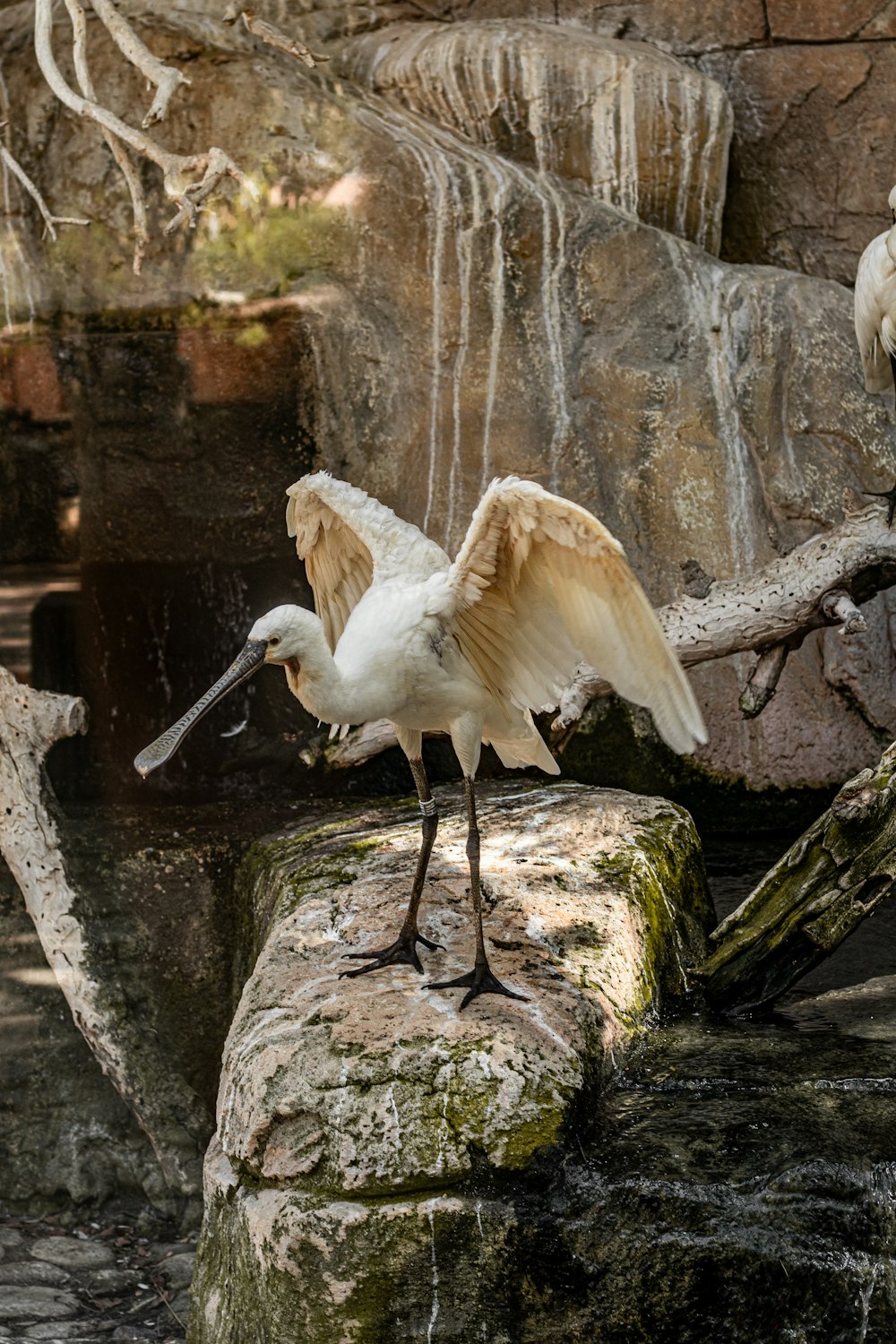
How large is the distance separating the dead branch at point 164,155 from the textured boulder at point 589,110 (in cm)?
217

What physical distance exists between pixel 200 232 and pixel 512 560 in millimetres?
3552

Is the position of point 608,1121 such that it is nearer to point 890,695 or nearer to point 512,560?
point 512,560

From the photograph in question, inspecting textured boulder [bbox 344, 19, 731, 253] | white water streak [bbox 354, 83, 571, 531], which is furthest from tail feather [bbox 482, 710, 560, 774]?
textured boulder [bbox 344, 19, 731, 253]

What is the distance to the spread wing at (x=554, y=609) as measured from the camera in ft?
10.8

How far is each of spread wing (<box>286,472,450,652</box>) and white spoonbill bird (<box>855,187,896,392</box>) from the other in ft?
7.04

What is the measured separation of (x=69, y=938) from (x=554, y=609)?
98.3 inches

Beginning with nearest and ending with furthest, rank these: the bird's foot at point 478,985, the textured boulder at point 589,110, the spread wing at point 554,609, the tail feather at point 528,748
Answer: the spread wing at point 554,609 → the bird's foot at point 478,985 → the tail feather at point 528,748 → the textured boulder at point 589,110

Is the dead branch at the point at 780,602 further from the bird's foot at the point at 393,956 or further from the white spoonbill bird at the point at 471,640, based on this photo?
the bird's foot at the point at 393,956

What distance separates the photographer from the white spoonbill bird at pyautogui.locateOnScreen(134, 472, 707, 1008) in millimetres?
3340

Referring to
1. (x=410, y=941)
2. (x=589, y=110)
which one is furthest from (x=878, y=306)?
(x=410, y=941)

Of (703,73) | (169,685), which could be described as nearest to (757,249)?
(703,73)

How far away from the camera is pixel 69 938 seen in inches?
209

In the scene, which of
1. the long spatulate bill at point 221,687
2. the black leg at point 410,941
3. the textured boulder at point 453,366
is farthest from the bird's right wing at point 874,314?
the long spatulate bill at point 221,687

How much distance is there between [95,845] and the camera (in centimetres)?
589
